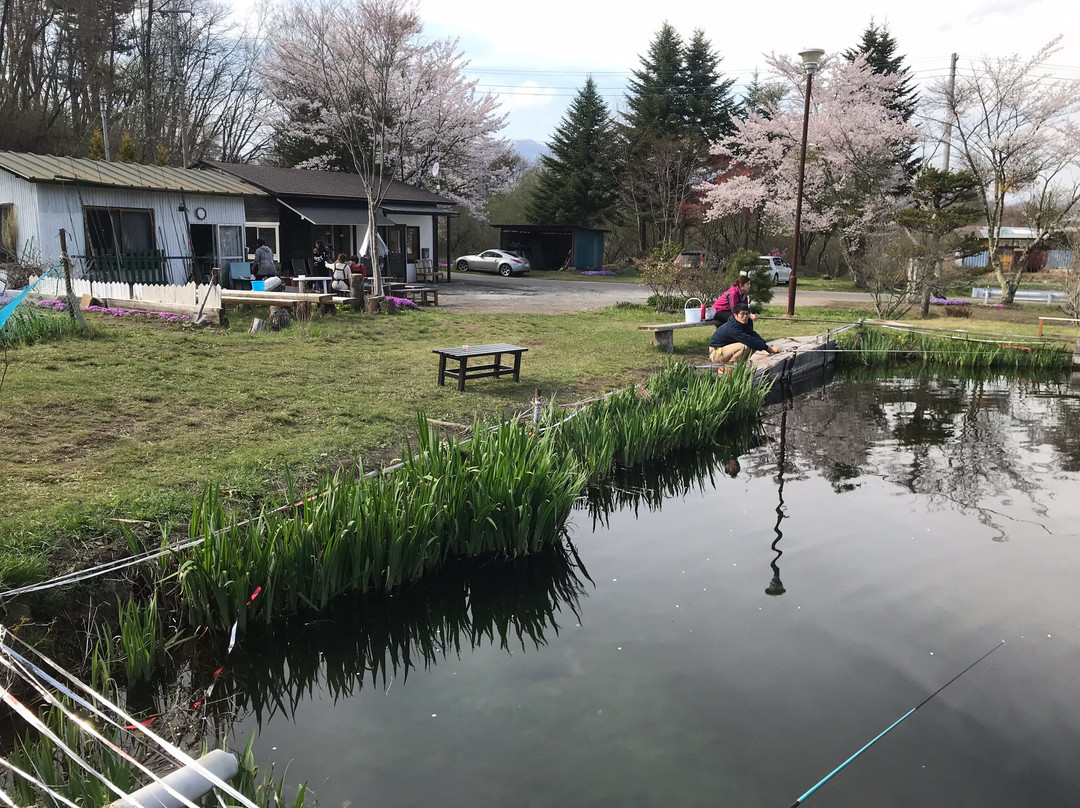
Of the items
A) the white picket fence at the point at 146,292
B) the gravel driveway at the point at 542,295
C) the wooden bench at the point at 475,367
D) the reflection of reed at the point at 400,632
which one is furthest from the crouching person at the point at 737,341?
the gravel driveway at the point at 542,295

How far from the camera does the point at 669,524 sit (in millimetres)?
7281

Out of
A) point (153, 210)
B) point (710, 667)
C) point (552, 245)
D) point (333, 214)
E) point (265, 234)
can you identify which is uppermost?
point (333, 214)

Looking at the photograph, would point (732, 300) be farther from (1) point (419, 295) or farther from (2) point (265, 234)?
(2) point (265, 234)

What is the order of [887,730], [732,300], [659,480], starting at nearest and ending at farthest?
[887,730] → [659,480] → [732,300]

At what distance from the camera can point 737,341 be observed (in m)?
11.8

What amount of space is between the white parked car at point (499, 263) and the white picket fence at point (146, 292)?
878 inches

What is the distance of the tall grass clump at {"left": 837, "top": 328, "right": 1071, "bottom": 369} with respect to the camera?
14.8m

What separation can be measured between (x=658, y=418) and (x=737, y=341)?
3749mm

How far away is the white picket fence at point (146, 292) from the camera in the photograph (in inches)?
538

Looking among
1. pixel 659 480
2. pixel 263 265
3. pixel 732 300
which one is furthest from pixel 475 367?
pixel 263 265

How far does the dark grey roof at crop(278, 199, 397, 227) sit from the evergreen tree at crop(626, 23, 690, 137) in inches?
774

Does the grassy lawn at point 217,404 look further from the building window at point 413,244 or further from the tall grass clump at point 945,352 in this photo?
the building window at point 413,244

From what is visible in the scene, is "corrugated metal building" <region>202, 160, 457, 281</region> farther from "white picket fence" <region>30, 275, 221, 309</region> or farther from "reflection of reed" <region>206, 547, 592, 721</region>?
"reflection of reed" <region>206, 547, 592, 721</region>

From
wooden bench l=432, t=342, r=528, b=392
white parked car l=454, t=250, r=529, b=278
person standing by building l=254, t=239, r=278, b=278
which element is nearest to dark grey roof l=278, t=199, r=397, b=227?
person standing by building l=254, t=239, r=278, b=278
